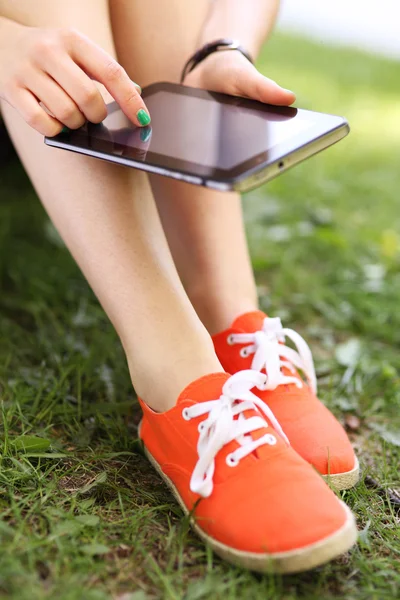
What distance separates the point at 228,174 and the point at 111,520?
0.46 metres

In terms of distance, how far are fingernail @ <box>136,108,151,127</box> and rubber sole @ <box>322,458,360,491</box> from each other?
529 mm

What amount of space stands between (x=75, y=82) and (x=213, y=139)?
18cm

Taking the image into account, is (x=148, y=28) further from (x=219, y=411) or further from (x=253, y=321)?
(x=219, y=411)

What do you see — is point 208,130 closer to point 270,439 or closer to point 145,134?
point 145,134

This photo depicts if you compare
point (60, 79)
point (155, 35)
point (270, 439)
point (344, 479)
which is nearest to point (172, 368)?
point (270, 439)

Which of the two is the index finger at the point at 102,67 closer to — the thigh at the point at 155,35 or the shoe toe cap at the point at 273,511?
the thigh at the point at 155,35

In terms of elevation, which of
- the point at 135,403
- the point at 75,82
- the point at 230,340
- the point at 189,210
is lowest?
the point at 135,403

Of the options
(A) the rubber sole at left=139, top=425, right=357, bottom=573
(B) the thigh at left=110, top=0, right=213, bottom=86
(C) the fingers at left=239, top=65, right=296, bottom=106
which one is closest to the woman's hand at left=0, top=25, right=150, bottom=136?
(C) the fingers at left=239, top=65, right=296, bottom=106

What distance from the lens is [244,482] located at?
87 cm

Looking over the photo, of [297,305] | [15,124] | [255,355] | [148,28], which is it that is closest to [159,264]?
[255,355]

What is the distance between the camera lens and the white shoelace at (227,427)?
2.91 ft

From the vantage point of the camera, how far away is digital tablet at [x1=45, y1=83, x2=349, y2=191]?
2.66 ft

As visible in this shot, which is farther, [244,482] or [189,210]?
[189,210]

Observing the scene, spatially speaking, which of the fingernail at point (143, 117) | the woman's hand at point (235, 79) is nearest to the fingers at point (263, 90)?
the woman's hand at point (235, 79)
